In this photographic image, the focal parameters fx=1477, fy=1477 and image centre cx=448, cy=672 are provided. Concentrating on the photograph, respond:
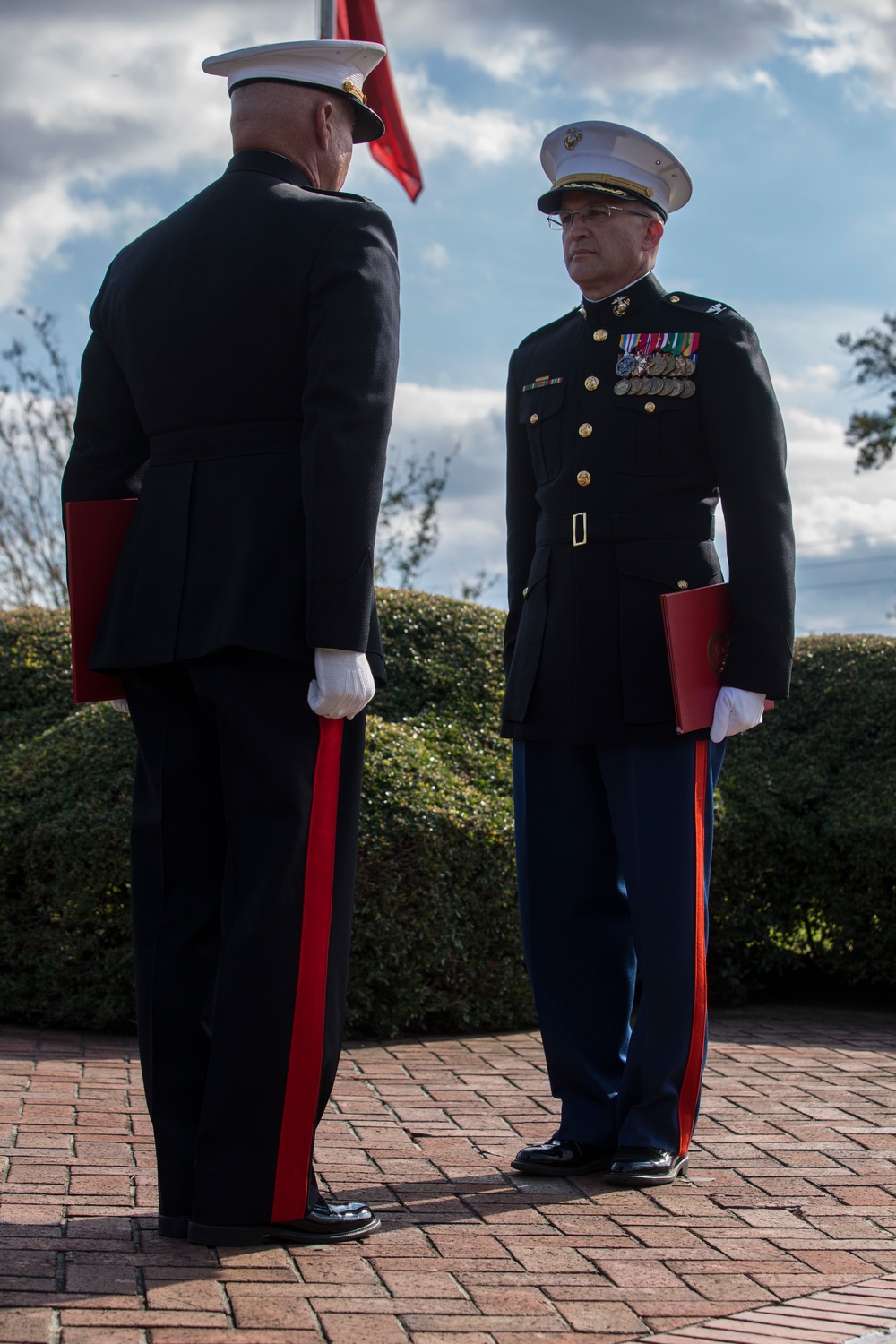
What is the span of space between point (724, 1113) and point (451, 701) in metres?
2.36

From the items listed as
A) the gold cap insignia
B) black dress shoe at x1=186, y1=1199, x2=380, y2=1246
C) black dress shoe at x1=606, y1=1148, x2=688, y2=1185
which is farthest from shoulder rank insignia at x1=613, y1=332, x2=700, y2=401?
black dress shoe at x1=186, y1=1199, x2=380, y2=1246

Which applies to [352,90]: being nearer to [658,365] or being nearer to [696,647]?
[658,365]

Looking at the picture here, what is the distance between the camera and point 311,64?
107 inches

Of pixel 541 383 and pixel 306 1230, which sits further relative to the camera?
pixel 541 383

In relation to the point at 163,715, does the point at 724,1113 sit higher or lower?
lower

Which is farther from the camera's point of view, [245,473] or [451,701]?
[451,701]

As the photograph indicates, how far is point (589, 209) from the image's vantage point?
339 cm

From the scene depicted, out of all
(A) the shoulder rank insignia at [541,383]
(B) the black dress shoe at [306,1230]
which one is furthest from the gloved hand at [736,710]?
(B) the black dress shoe at [306,1230]

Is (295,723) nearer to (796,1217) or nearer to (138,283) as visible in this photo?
(138,283)

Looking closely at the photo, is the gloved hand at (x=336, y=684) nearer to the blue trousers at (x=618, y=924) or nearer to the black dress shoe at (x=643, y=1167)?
the blue trousers at (x=618, y=924)

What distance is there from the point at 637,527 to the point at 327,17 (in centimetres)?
583

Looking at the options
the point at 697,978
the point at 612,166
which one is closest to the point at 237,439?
the point at 612,166

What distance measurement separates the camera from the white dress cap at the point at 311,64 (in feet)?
8.85

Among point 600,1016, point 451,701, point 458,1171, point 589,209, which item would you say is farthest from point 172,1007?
point 451,701
